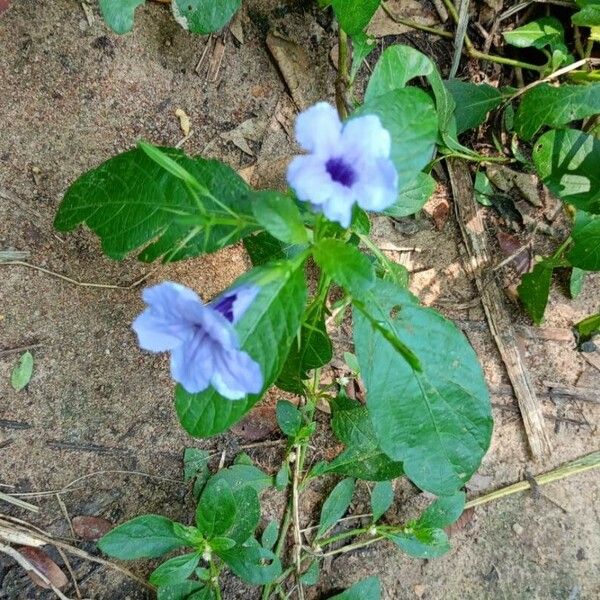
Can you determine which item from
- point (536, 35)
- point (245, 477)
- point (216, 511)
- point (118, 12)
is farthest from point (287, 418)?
point (536, 35)

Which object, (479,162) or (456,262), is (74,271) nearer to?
(456,262)

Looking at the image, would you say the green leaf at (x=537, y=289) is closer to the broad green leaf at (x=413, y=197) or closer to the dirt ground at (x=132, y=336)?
the dirt ground at (x=132, y=336)

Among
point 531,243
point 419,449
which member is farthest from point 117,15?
point 531,243

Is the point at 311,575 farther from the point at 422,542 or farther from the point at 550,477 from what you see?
the point at 550,477

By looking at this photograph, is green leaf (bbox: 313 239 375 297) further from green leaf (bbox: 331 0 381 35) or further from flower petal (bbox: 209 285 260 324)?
green leaf (bbox: 331 0 381 35)

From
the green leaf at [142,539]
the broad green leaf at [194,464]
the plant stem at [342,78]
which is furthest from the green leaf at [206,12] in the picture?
the green leaf at [142,539]

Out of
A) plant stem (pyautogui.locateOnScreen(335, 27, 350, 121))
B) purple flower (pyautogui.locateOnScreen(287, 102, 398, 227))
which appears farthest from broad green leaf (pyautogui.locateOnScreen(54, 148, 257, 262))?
plant stem (pyautogui.locateOnScreen(335, 27, 350, 121))
